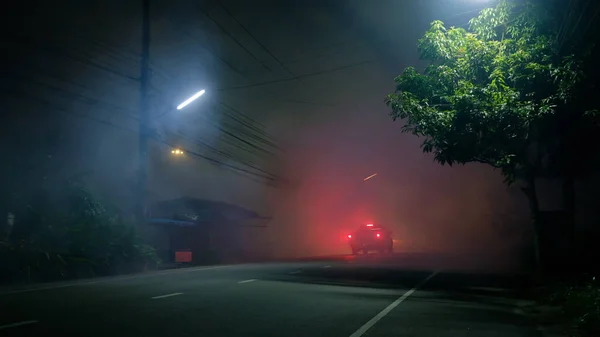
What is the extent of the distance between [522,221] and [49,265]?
3959 centimetres

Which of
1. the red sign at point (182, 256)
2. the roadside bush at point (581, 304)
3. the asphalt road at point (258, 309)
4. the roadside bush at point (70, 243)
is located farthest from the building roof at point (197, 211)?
the roadside bush at point (581, 304)

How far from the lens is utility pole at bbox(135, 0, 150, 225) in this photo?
23266mm

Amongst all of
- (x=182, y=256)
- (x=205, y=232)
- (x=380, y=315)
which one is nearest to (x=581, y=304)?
(x=380, y=315)

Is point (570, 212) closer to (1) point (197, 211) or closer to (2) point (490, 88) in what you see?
(2) point (490, 88)

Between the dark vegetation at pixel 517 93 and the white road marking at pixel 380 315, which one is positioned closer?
the white road marking at pixel 380 315

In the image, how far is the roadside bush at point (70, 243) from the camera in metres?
18.1

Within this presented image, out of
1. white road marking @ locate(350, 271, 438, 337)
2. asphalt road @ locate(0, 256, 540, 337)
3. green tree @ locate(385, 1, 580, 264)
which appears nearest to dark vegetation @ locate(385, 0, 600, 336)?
green tree @ locate(385, 1, 580, 264)

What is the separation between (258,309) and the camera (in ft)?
36.9

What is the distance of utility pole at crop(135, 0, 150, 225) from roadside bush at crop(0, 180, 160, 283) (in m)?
1.21

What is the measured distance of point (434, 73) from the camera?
16.5m

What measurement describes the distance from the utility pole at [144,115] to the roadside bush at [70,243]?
1211 millimetres

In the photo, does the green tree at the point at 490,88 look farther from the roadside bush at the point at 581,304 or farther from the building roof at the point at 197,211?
the building roof at the point at 197,211

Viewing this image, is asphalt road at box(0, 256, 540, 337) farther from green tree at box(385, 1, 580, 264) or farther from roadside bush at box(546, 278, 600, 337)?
green tree at box(385, 1, 580, 264)

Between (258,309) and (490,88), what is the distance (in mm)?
8418
